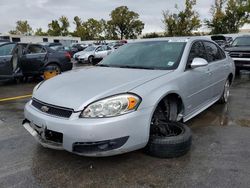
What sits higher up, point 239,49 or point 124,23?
point 124,23

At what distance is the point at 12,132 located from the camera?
163 inches

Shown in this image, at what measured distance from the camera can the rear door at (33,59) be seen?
8.90 metres

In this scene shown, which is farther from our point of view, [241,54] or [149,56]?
[241,54]

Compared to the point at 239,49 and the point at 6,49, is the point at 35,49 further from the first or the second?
the point at 239,49

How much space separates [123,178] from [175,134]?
95cm

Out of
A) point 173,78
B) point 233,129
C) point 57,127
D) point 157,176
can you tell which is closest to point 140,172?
point 157,176

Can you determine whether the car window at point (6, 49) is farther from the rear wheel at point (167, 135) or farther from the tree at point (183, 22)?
A: the tree at point (183, 22)

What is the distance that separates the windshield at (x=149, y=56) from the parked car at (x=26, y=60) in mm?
5088

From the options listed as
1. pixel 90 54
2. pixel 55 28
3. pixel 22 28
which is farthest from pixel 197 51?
pixel 22 28

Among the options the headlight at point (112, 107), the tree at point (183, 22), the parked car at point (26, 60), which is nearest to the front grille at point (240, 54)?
the parked car at point (26, 60)

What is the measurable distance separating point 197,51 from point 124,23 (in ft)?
243

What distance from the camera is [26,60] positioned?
888cm

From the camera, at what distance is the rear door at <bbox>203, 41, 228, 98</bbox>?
15.4 feet

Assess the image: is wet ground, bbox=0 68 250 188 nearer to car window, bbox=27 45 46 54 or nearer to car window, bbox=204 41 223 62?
car window, bbox=204 41 223 62
